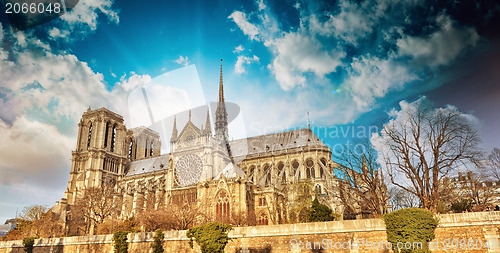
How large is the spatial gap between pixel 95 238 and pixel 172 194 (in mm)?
21741

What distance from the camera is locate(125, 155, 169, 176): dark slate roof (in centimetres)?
6644

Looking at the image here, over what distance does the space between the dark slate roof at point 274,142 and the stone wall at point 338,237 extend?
114 ft

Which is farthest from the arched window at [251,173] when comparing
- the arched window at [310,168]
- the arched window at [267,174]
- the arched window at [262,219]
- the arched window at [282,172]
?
the arched window at [262,219]

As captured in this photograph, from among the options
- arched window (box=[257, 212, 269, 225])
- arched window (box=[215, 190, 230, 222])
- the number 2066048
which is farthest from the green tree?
the number 2066048

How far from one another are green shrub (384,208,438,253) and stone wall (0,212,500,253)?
65 centimetres

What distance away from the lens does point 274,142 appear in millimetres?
58875

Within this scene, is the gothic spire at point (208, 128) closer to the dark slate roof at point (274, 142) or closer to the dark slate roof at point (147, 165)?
the dark slate roof at point (274, 142)

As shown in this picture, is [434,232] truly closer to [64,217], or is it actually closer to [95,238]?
[95,238]

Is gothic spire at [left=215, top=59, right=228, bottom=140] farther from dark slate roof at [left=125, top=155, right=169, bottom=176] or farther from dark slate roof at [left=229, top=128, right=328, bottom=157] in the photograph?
dark slate roof at [left=125, top=155, right=169, bottom=176]

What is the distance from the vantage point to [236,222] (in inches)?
1373

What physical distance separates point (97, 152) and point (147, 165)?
31.8 feet

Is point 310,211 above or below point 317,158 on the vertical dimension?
below

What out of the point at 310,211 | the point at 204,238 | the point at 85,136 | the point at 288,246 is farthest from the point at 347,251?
the point at 85,136

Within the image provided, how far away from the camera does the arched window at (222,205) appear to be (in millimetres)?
39188
